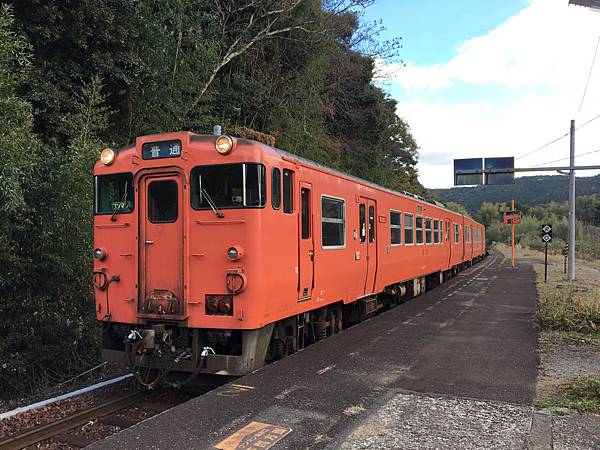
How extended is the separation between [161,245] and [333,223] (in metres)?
2.78

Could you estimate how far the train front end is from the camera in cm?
530

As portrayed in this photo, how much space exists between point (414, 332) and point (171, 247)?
4.58 meters

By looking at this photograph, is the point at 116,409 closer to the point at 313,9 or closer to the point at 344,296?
the point at 344,296

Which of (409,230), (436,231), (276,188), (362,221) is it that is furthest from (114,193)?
(436,231)

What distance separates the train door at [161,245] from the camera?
5.55 metres

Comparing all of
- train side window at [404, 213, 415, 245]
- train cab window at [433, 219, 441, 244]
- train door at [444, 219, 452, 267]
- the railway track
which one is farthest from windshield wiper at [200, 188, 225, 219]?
train door at [444, 219, 452, 267]

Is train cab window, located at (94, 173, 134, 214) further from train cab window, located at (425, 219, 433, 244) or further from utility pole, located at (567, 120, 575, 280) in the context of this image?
utility pole, located at (567, 120, 575, 280)

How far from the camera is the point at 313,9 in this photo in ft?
58.6

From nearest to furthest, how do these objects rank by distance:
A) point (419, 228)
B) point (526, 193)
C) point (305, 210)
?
1. point (305, 210)
2. point (419, 228)
3. point (526, 193)

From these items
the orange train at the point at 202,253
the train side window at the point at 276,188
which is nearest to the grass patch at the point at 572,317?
the orange train at the point at 202,253

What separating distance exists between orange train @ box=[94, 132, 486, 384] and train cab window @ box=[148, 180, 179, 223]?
1 cm

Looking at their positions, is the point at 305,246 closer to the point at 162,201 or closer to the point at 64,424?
the point at 162,201

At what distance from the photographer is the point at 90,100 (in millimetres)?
8672

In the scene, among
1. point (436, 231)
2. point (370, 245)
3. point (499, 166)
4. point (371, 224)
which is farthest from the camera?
point (499, 166)
